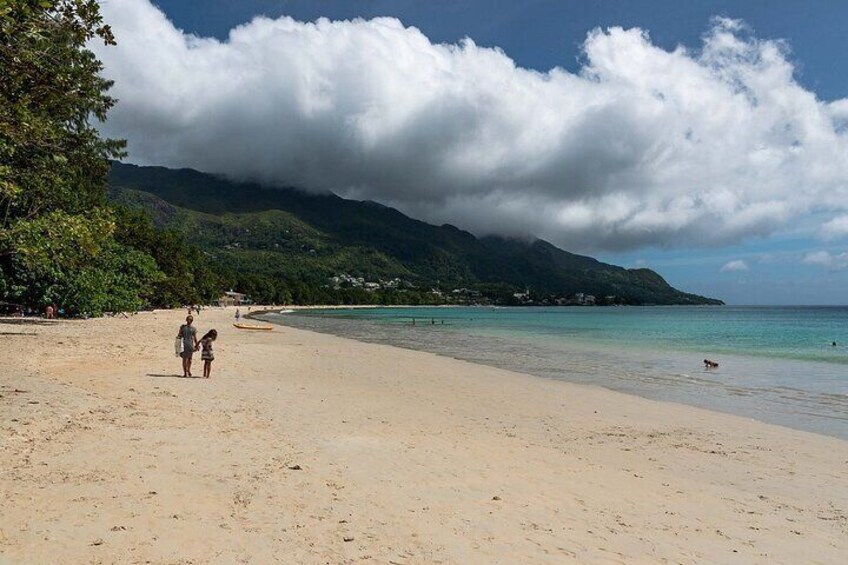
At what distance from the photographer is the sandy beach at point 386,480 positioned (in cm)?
571

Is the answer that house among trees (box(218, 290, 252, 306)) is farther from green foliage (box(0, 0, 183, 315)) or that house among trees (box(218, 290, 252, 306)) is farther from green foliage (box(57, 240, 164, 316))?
green foliage (box(0, 0, 183, 315))

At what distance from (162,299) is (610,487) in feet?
282

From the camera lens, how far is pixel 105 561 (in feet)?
16.1

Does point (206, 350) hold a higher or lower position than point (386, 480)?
higher

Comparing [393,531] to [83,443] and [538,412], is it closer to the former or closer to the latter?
[83,443]

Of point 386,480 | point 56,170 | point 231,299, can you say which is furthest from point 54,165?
point 231,299

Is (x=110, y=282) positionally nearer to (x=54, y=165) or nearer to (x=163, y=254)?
(x=54, y=165)

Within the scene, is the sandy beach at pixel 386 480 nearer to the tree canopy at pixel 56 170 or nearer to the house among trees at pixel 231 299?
the tree canopy at pixel 56 170


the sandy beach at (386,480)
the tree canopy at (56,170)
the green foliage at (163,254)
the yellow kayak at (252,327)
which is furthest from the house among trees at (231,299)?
the sandy beach at (386,480)

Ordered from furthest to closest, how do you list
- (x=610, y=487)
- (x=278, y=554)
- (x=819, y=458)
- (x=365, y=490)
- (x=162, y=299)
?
1. (x=162, y=299)
2. (x=819, y=458)
3. (x=610, y=487)
4. (x=365, y=490)
5. (x=278, y=554)

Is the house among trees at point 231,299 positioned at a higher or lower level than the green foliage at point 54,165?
lower

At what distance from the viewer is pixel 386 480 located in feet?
26.4

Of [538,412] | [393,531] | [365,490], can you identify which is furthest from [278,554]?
[538,412]

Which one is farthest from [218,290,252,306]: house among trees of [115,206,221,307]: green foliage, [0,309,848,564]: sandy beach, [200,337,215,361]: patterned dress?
[0,309,848,564]: sandy beach
